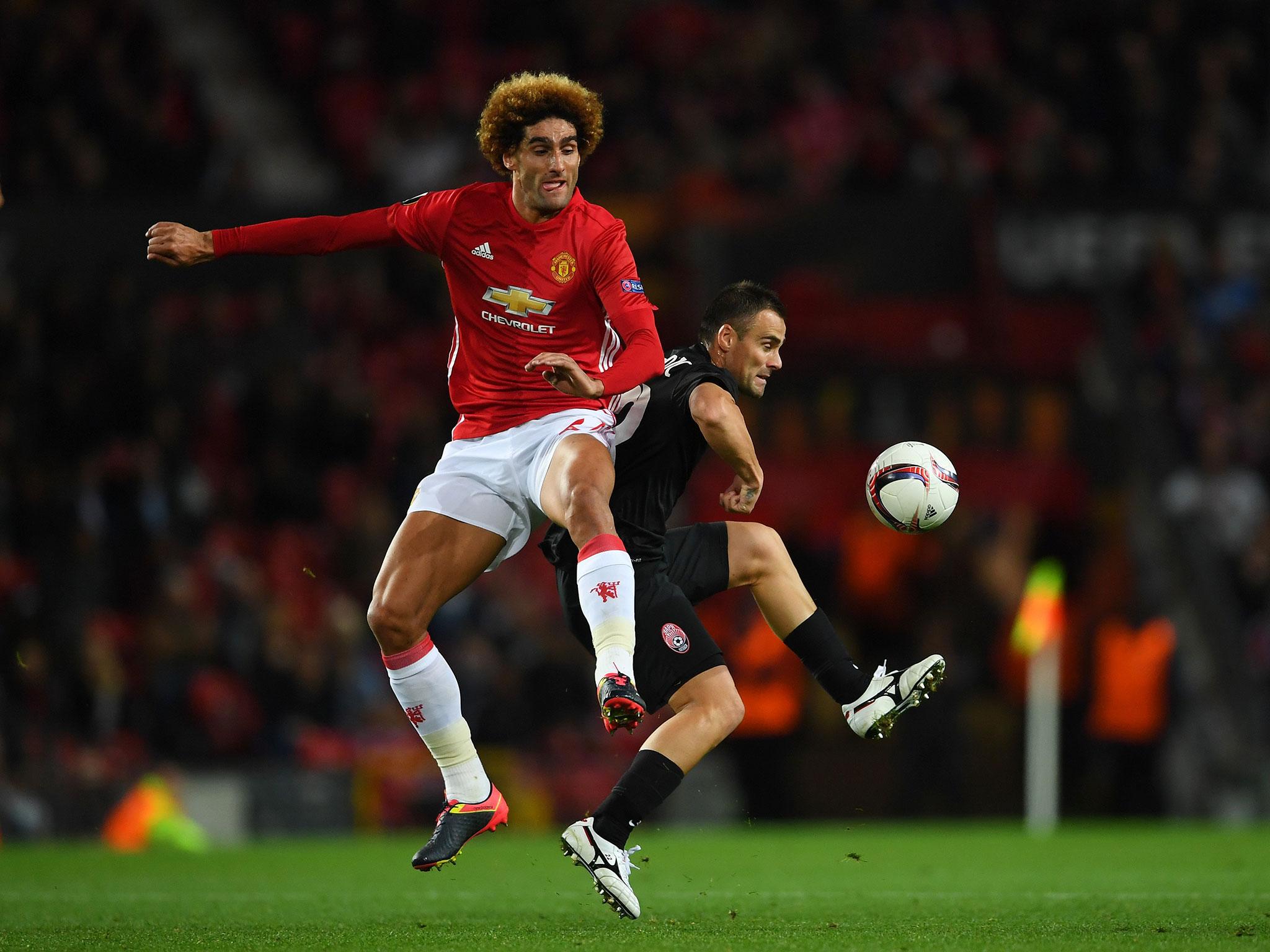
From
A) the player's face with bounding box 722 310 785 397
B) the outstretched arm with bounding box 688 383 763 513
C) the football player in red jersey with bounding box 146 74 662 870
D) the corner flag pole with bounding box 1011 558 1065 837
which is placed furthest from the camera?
the corner flag pole with bounding box 1011 558 1065 837

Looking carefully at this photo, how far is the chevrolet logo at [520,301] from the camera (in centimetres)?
581

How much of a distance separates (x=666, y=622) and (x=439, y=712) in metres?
0.85

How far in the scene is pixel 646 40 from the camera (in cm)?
1541

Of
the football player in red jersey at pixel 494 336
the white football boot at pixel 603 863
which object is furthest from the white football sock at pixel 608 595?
the white football boot at pixel 603 863

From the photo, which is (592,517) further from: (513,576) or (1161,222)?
(1161,222)

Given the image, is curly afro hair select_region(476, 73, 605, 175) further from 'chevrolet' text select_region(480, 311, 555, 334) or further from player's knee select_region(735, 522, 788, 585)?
player's knee select_region(735, 522, 788, 585)

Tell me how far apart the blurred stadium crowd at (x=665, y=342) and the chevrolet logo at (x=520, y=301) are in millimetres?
5540

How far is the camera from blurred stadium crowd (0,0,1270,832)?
36.6ft

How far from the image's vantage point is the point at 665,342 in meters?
12.6

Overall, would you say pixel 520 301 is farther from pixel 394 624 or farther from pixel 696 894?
pixel 696 894

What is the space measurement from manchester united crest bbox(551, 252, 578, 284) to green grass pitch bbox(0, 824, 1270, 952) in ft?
6.86

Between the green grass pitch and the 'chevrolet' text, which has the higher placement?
the 'chevrolet' text

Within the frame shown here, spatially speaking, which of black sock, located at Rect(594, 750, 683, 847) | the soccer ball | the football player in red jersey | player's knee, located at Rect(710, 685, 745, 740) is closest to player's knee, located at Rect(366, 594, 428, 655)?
the football player in red jersey

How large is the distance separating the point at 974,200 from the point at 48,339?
6906 millimetres
